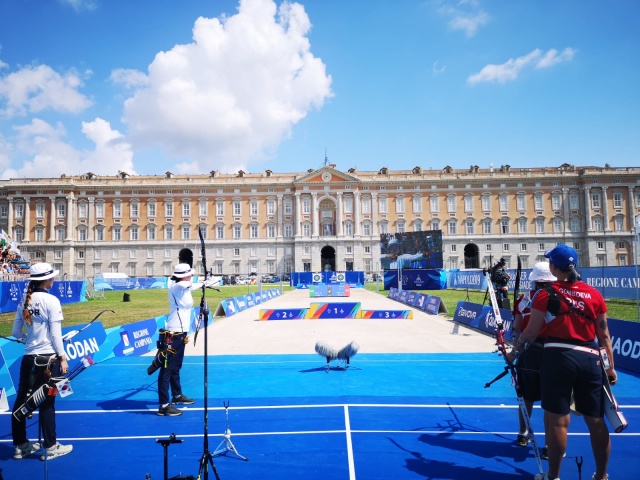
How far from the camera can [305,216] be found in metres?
71.2

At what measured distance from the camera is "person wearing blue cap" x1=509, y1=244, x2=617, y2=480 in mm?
3783

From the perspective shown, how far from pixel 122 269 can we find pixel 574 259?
247ft

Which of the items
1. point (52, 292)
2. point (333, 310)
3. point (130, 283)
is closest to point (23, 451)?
point (333, 310)

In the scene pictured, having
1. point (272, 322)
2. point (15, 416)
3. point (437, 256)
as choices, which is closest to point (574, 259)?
point (15, 416)

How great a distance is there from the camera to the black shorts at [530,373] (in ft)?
16.1

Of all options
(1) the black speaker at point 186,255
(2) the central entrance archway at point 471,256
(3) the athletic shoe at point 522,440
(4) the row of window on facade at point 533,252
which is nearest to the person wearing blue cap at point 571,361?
(3) the athletic shoe at point 522,440

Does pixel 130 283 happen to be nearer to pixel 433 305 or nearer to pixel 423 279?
pixel 423 279

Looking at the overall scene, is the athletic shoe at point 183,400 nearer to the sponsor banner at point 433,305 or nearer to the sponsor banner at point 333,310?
the sponsor banner at point 333,310

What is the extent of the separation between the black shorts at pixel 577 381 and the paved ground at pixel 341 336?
19.8 ft

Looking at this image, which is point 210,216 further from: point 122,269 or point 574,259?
point 574,259

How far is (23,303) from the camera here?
198 inches

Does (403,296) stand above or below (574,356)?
below

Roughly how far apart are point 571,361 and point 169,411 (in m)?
5.33

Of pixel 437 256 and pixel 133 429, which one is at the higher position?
pixel 437 256
